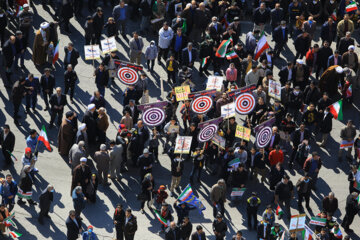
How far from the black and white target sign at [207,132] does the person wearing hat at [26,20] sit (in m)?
8.04

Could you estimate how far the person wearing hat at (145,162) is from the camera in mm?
27956

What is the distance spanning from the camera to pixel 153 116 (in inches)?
1142

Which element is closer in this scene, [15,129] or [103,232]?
[103,232]

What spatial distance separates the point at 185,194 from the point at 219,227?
1368 millimetres

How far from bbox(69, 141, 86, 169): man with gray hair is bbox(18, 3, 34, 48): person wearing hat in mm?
6477

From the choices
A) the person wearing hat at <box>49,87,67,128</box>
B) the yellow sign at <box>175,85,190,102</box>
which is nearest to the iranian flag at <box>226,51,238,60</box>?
the yellow sign at <box>175,85,190,102</box>

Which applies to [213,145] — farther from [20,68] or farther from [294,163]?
[20,68]

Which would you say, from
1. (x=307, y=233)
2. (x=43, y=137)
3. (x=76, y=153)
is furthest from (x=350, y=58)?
(x=43, y=137)

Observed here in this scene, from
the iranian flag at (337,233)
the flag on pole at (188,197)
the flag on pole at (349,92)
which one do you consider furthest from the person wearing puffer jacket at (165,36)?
the iranian flag at (337,233)

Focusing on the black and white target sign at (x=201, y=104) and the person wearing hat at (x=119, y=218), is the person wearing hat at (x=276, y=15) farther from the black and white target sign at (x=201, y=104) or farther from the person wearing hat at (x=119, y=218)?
the person wearing hat at (x=119, y=218)

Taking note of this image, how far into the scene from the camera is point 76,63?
32.5 metres

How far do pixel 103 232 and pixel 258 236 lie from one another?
443 cm

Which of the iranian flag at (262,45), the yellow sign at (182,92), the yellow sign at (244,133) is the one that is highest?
the iranian flag at (262,45)

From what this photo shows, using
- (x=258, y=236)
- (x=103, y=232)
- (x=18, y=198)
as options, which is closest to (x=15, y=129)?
(x=18, y=198)
